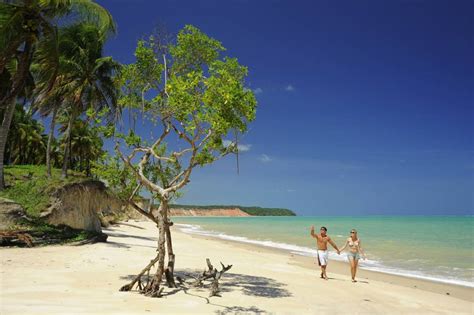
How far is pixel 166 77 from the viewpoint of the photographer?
10.1 m

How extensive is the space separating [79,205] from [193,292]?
11.9 metres

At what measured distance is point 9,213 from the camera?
50.9 feet

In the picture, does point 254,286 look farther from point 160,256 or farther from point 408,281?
point 408,281

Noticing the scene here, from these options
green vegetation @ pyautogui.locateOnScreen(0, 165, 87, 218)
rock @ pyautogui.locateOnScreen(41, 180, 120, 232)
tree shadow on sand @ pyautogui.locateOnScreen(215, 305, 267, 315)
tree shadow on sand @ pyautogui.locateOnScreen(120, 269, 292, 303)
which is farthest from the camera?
rock @ pyautogui.locateOnScreen(41, 180, 120, 232)

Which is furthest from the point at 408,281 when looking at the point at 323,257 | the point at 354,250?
the point at 323,257

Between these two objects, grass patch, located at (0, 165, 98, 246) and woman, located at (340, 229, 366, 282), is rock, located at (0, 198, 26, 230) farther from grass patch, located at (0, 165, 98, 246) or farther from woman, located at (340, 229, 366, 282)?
woman, located at (340, 229, 366, 282)

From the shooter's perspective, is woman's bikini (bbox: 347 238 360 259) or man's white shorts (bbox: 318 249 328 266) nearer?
woman's bikini (bbox: 347 238 360 259)

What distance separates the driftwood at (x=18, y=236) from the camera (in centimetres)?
1366

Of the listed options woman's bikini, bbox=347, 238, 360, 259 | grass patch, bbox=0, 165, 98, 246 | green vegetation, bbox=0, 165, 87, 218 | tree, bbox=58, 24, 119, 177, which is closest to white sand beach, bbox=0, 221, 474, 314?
woman's bikini, bbox=347, 238, 360, 259

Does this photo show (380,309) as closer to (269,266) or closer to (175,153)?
(175,153)

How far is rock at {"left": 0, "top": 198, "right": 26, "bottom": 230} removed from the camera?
15.2 meters

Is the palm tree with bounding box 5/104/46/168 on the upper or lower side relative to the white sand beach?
upper

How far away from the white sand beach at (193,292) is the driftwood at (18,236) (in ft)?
1.63

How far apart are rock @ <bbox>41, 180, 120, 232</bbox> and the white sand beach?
356 centimetres
